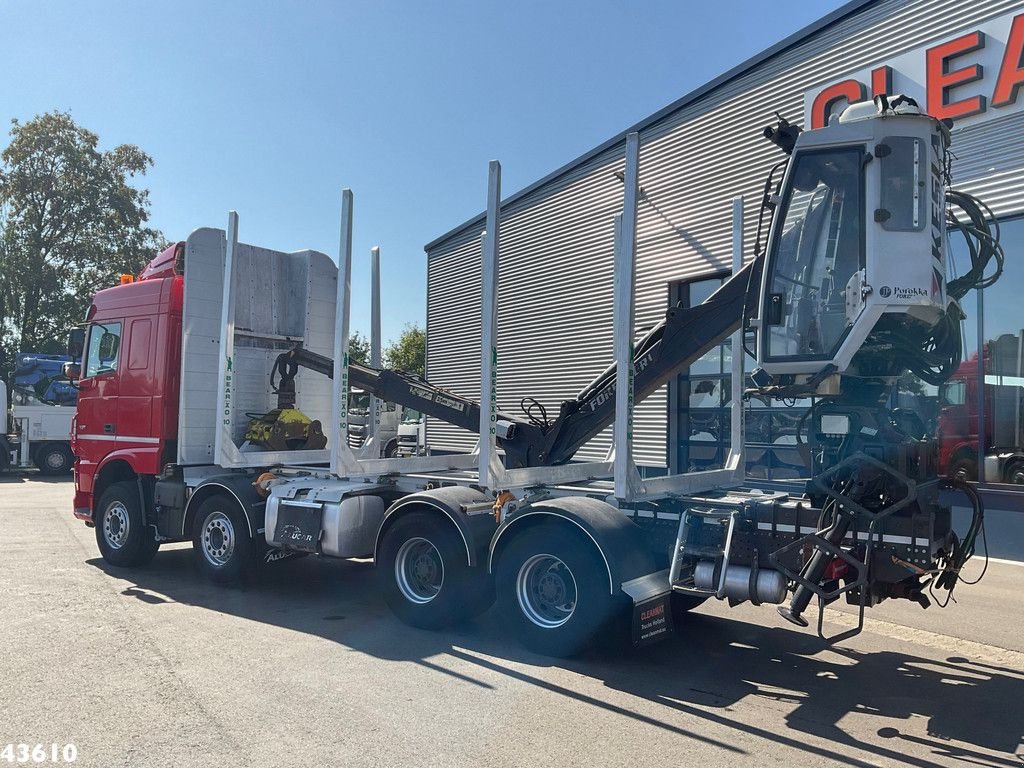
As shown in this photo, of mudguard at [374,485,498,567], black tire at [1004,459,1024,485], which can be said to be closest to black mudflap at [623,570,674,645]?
mudguard at [374,485,498,567]

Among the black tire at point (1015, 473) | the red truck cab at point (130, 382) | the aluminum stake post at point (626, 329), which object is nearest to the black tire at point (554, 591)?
the aluminum stake post at point (626, 329)

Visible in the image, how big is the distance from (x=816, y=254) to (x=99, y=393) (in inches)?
333

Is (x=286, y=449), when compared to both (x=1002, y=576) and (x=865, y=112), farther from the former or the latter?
(x=1002, y=576)

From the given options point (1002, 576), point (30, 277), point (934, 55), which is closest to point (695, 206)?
point (934, 55)

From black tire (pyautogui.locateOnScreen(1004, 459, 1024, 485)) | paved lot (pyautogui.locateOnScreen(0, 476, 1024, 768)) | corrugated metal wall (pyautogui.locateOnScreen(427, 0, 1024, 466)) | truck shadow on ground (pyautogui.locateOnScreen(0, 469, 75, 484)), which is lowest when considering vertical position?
paved lot (pyautogui.locateOnScreen(0, 476, 1024, 768))

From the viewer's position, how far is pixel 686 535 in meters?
→ 5.79

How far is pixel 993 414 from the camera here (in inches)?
450

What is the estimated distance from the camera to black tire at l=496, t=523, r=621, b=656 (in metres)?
5.67

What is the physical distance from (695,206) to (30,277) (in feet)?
103

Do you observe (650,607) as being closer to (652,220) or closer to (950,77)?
(950,77)

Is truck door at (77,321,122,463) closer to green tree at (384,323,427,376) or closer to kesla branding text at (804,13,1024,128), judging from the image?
kesla branding text at (804,13,1024,128)

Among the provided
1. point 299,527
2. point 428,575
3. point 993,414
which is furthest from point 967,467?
point 299,527

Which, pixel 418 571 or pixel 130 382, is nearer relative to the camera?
pixel 418 571

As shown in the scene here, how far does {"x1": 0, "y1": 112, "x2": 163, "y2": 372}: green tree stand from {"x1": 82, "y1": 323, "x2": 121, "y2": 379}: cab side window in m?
28.8
